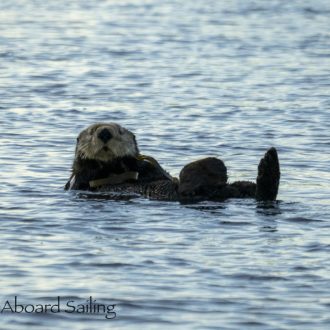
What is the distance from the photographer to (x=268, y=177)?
9.12 metres

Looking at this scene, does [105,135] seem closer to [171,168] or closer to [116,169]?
[116,169]

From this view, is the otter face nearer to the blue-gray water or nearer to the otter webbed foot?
the blue-gray water

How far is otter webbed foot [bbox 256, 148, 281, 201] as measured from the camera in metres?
8.95

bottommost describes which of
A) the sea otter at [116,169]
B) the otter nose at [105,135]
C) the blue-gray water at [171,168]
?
the blue-gray water at [171,168]

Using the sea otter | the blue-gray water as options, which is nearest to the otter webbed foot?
the blue-gray water

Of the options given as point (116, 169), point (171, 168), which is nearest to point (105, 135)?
point (116, 169)

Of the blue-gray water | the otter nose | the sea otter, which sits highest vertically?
the otter nose

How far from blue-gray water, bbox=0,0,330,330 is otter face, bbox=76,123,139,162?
424 millimetres

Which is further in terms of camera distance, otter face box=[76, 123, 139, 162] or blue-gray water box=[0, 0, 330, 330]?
otter face box=[76, 123, 139, 162]

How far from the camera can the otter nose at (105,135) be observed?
33.7 feet

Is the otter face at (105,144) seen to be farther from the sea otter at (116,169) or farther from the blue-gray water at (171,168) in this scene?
the blue-gray water at (171,168)

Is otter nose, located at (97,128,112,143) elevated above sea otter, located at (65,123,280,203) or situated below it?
above

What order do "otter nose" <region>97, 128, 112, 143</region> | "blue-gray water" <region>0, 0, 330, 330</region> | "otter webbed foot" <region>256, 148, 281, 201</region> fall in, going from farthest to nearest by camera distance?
1. "otter nose" <region>97, 128, 112, 143</region>
2. "otter webbed foot" <region>256, 148, 281, 201</region>
3. "blue-gray water" <region>0, 0, 330, 330</region>

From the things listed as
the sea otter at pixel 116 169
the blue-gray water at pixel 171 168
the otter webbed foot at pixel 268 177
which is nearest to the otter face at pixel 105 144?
the sea otter at pixel 116 169
